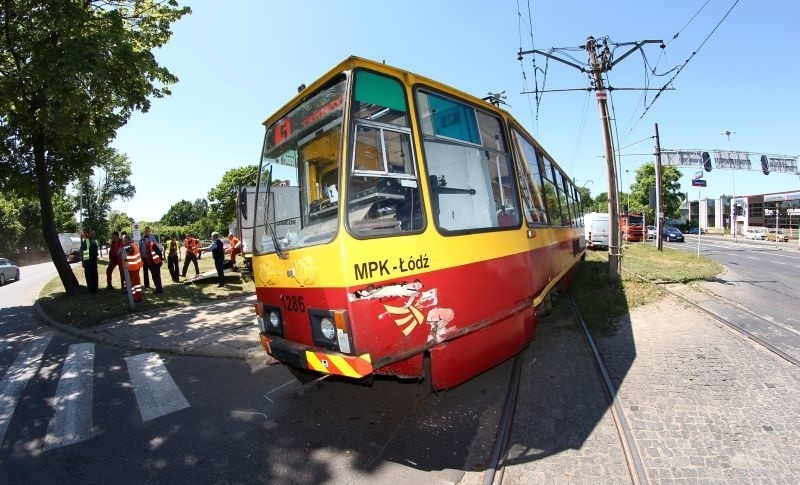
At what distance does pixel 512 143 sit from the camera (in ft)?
16.9

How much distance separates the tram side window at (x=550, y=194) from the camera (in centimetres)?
690

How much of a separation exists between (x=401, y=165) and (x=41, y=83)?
1032 centimetres

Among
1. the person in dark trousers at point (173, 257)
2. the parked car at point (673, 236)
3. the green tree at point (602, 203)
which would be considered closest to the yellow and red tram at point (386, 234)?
the person in dark trousers at point (173, 257)

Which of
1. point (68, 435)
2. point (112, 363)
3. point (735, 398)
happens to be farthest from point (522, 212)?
point (112, 363)

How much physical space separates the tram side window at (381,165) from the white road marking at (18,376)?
415 cm

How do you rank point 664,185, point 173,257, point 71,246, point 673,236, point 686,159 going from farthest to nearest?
point 664,185 → point 673,236 → point 71,246 → point 686,159 → point 173,257

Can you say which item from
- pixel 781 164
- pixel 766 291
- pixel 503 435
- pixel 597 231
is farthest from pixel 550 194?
pixel 781 164

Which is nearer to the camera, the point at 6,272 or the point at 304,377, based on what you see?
the point at 304,377

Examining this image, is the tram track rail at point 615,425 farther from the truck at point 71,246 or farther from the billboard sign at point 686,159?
the truck at point 71,246

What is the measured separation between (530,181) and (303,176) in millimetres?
3138

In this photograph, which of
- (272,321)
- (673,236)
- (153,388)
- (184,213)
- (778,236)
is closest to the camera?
(272,321)

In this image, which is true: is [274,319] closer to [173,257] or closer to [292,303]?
[292,303]

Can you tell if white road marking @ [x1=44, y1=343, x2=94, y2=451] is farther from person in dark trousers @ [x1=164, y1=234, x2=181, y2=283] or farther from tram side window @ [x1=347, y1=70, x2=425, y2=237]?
person in dark trousers @ [x1=164, y1=234, x2=181, y2=283]

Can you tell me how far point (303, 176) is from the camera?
4.23 metres
